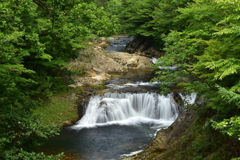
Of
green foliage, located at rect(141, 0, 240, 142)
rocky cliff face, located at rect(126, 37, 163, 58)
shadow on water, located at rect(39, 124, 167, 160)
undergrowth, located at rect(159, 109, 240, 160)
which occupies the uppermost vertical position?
rocky cliff face, located at rect(126, 37, 163, 58)

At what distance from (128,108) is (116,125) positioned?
87.1 inches

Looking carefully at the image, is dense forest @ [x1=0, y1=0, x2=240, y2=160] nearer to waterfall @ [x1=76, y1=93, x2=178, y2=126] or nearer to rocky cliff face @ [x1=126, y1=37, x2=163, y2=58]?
waterfall @ [x1=76, y1=93, x2=178, y2=126]

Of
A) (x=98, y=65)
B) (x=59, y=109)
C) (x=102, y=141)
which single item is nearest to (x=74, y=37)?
(x=102, y=141)

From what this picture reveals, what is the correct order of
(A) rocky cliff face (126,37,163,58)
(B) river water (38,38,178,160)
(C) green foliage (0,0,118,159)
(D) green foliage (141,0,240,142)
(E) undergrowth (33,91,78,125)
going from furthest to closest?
(A) rocky cliff face (126,37,163,58) → (E) undergrowth (33,91,78,125) → (B) river water (38,38,178,160) → (C) green foliage (0,0,118,159) → (D) green foliage (141,0,240,142)

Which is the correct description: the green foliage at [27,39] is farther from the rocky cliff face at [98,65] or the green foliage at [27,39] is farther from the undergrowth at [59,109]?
the rocky cliff face at [98,65]

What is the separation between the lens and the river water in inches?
515

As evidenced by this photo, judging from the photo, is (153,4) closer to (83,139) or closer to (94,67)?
(94,67)

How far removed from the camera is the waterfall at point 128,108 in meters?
17.9

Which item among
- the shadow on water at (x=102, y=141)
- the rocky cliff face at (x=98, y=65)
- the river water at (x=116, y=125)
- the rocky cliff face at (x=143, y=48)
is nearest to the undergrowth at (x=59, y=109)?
the river water at (x=116, y=125)

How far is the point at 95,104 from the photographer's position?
18594mm

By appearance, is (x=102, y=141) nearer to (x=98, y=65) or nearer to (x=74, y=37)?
(x=74, y=37)

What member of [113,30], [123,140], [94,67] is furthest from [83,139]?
[94,67]

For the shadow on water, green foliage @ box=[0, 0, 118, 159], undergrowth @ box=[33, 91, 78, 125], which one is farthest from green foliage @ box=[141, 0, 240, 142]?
undergrowth @ box=[33, 91, 78, 125]

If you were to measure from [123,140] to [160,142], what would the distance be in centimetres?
296
